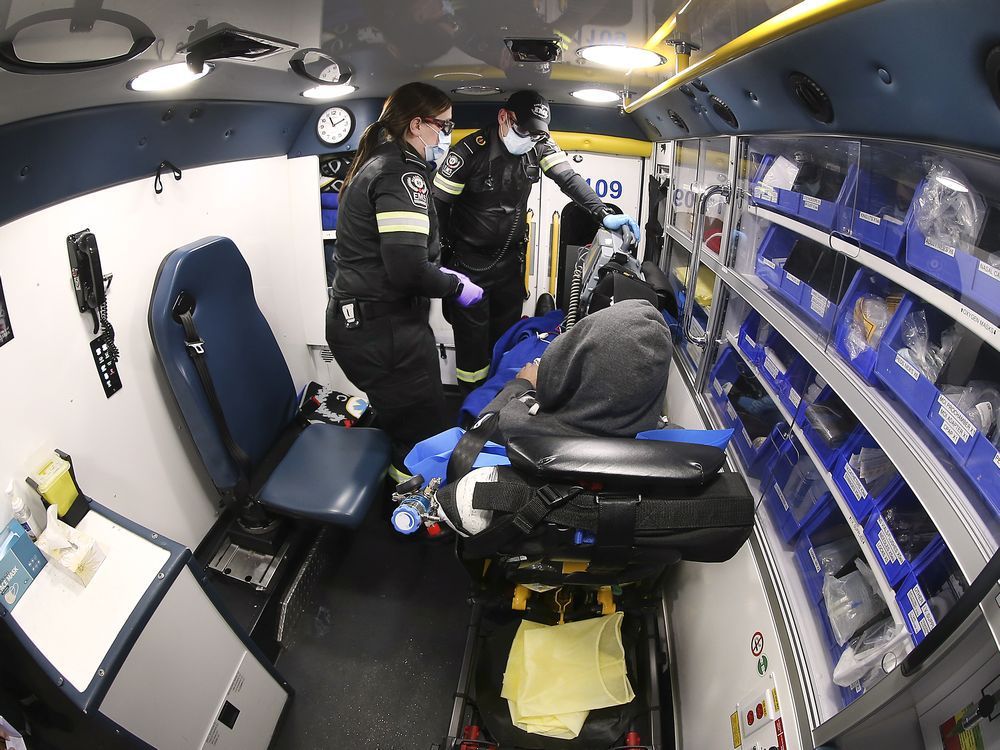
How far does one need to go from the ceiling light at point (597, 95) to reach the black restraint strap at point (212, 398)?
220 centimetres

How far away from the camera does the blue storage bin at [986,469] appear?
855 mm

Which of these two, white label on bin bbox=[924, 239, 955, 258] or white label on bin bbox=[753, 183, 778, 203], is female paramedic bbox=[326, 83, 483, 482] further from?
white label on bin bbox=[924, 239, 955, 258]

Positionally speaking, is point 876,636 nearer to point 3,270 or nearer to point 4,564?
point 4,564

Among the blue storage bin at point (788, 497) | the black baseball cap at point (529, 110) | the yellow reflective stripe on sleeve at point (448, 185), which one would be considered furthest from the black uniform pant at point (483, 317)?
the blue storage bin at point (788, 497)

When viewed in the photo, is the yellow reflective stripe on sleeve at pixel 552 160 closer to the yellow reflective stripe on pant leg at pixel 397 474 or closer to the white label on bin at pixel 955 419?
the yellow reflective stripe on pant leg at pixel 397 474

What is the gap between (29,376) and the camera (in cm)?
173

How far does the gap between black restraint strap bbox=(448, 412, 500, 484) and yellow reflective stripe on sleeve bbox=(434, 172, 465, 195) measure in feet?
6.21

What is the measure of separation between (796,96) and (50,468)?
2.40 m

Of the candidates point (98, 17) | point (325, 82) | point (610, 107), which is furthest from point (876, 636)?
point (610, 107)

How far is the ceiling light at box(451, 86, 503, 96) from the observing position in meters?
2.83

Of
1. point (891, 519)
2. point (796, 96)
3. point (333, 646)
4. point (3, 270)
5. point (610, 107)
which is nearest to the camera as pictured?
point (891, 519)

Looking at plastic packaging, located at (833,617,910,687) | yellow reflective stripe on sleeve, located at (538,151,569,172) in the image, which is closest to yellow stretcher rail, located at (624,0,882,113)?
plastic packaging, located at (833,617,910,687)

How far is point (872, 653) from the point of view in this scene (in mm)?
1067

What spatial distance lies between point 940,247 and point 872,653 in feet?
2.62
